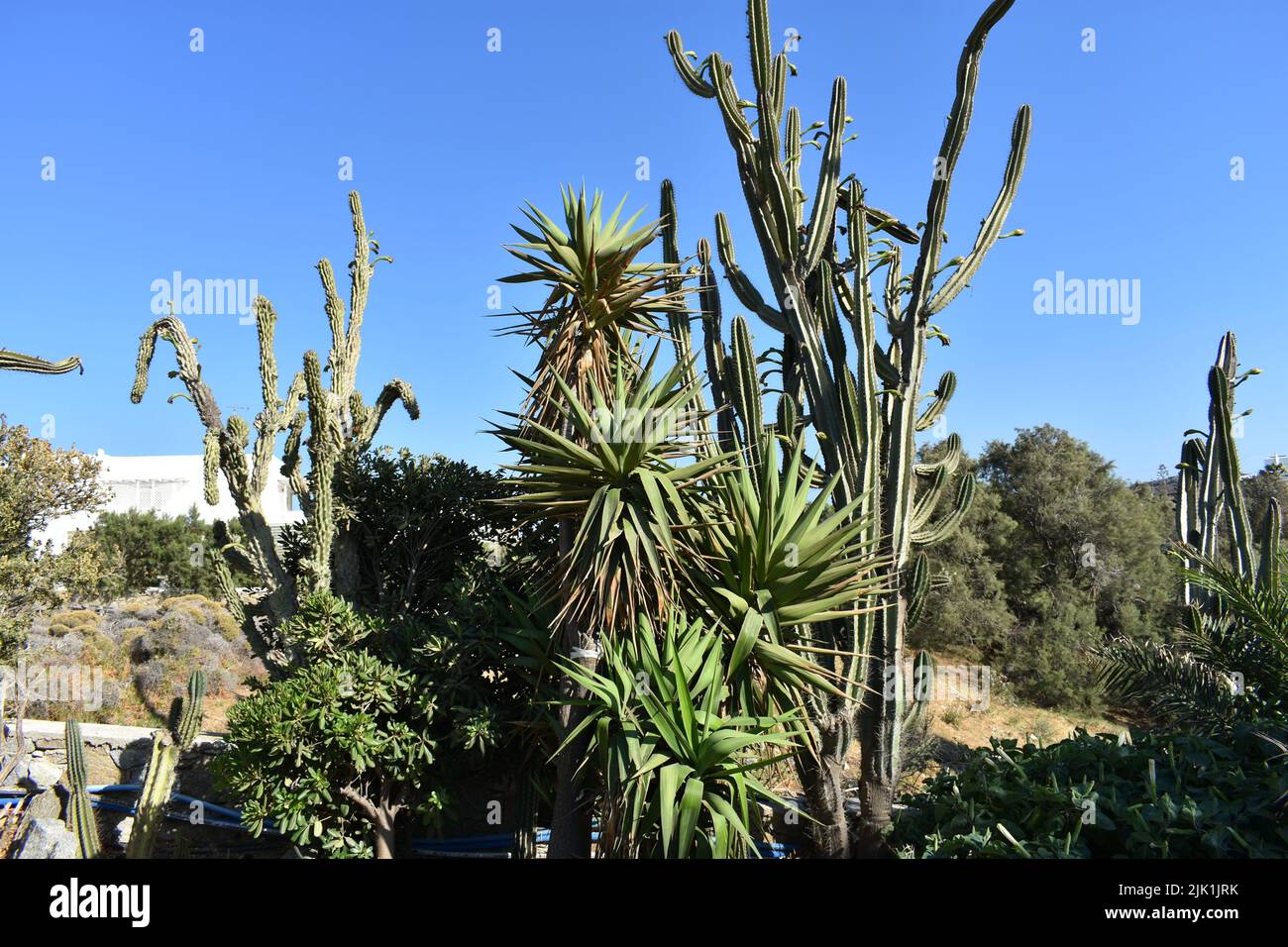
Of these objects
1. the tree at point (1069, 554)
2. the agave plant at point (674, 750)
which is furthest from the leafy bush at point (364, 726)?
the tree at point (1069, 554)

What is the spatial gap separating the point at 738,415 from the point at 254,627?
15.5 ft

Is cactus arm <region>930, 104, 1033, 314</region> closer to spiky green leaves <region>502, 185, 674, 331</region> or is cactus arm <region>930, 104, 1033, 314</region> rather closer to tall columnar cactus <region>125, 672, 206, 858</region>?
spiky green leaves <region>502, 185, 674, 331</region>

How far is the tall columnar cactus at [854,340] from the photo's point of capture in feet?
19.3

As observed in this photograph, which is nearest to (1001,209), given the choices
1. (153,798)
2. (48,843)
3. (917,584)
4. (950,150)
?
(950,150)

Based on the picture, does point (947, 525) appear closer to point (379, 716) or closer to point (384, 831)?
point (379, 716)

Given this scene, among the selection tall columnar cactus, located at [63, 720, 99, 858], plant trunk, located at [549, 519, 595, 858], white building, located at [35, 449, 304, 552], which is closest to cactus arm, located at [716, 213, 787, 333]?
plant trunk, located at [549, 519, 595, 858]

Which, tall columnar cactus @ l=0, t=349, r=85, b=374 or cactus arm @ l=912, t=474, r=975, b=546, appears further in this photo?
cactus arm @ l=912, t=474, r=975, b=546

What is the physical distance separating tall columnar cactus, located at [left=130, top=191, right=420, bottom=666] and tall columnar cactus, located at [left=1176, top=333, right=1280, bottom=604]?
753cm

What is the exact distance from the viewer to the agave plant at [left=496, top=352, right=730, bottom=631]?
501 cm

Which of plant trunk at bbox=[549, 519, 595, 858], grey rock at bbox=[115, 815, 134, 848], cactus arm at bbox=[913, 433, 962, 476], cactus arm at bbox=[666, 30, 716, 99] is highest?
cactus arm at bbox=[666, 30, 716, 99]

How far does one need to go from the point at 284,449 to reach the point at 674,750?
187 inches

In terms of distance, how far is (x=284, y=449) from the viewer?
24.0ft
